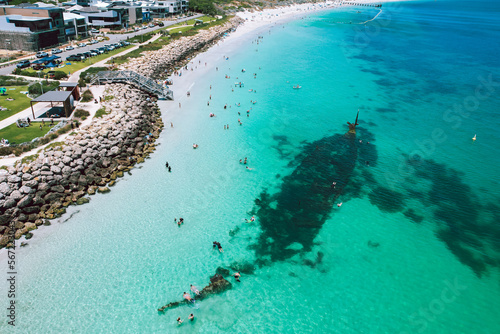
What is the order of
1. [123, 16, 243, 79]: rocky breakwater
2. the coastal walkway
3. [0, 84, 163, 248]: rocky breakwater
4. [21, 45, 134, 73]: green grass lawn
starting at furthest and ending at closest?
[123, 16, 243, 79]: rocky breakwater → [21, 45, 134, 73]: green grass lawn → the coastal walkway → [0, 84, 163, 248]: rocky breakwater

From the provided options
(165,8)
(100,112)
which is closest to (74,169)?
(100,112)

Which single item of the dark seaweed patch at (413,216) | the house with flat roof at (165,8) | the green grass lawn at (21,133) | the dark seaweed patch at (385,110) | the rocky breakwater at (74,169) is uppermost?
the house with flat roof at (165,8)

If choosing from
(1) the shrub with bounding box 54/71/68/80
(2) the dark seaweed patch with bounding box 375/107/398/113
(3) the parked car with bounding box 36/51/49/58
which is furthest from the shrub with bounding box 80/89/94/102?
(2) the dark seaweed patch with bounding box 375/107/398/113

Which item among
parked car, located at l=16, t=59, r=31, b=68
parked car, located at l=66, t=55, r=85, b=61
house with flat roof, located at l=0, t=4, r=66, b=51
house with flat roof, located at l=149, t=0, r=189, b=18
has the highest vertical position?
house with flat roof, located at l=149, t=0, r=189, b=18

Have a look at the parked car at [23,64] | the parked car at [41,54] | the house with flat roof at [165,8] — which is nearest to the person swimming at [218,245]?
the parked car at [23,64]

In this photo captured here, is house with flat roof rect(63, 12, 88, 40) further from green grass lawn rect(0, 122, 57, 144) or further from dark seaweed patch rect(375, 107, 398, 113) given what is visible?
dark seaweed patch rect(375, 107, 398, 113)

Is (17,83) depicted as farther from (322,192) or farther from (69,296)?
(322,192)

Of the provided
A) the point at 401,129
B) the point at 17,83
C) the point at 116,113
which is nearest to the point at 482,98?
the point at 401,129

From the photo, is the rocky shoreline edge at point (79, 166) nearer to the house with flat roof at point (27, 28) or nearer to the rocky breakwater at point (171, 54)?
the rocky breakwater at point (171, 54)
